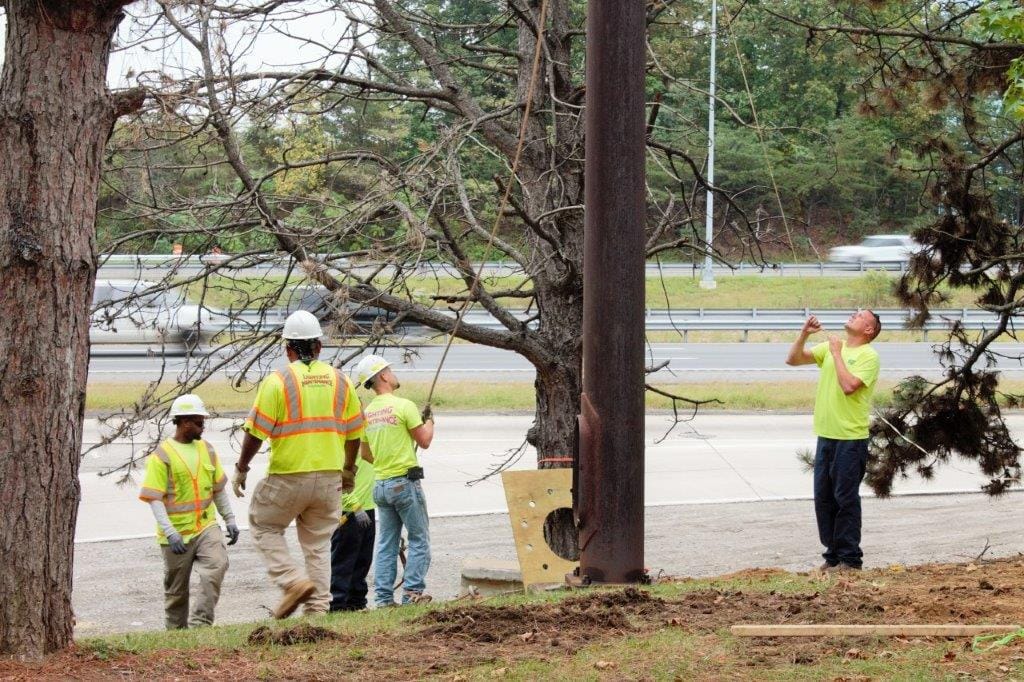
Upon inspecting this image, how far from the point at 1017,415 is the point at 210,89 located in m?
17.3

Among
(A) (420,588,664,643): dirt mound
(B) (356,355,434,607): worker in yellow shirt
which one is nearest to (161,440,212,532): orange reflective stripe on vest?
(B) (356,355,434,607): worker in yellow shirt

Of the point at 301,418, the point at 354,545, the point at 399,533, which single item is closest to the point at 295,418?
the point at 301,418

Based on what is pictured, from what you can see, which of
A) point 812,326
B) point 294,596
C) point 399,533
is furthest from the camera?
point 399,533

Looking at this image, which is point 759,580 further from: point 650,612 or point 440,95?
point 440,95

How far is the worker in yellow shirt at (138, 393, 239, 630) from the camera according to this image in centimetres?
800

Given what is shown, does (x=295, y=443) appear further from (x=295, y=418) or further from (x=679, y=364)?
(x=679, y=364)

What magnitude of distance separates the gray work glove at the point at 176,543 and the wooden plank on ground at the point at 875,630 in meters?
4.07

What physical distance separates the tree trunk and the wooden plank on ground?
9.94 feet

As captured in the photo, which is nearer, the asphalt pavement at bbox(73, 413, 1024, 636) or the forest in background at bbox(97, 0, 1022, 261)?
the forest in background at bbox(97, 0, 1022, 261)

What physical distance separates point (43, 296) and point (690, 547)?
799 centimetres

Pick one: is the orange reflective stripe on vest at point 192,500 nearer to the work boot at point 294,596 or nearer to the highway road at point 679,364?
the work boot at point 294,596

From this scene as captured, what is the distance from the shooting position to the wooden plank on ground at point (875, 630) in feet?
17.1

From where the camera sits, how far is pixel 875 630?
5234 millimetres

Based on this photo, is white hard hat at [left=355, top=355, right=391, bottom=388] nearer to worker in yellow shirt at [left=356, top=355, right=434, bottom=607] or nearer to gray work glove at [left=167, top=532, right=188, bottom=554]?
worker in yellow shirt at [left=356, top=355, right=434, bottom=607]
